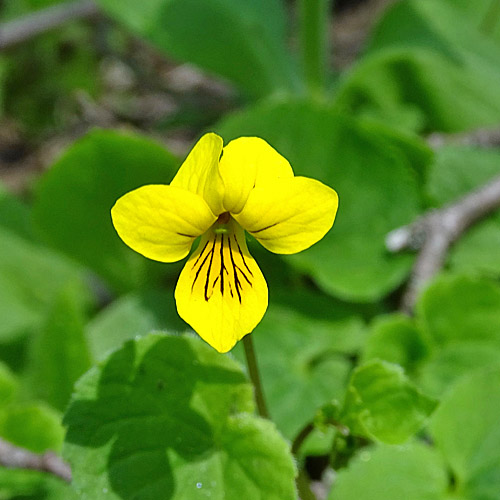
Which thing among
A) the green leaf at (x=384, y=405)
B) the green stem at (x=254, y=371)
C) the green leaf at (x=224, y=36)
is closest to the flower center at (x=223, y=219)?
the green stem at (x=254, y=371)

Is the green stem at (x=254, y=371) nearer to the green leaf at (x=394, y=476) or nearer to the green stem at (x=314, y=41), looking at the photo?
the green leaf at (x=394, y=476)

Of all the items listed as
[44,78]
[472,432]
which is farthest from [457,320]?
[44,78]

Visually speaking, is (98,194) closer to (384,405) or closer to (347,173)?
(347,173)

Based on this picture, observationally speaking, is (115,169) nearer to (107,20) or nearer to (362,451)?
(362,451)

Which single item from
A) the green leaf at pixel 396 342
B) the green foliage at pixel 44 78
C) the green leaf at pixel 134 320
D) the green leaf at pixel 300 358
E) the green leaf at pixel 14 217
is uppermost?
the green leaf at pixel 396 342

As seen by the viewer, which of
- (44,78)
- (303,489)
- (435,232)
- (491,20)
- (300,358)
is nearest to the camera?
(303,489)

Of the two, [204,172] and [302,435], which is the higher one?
[204,172]

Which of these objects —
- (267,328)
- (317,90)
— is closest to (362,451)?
(267,328)
